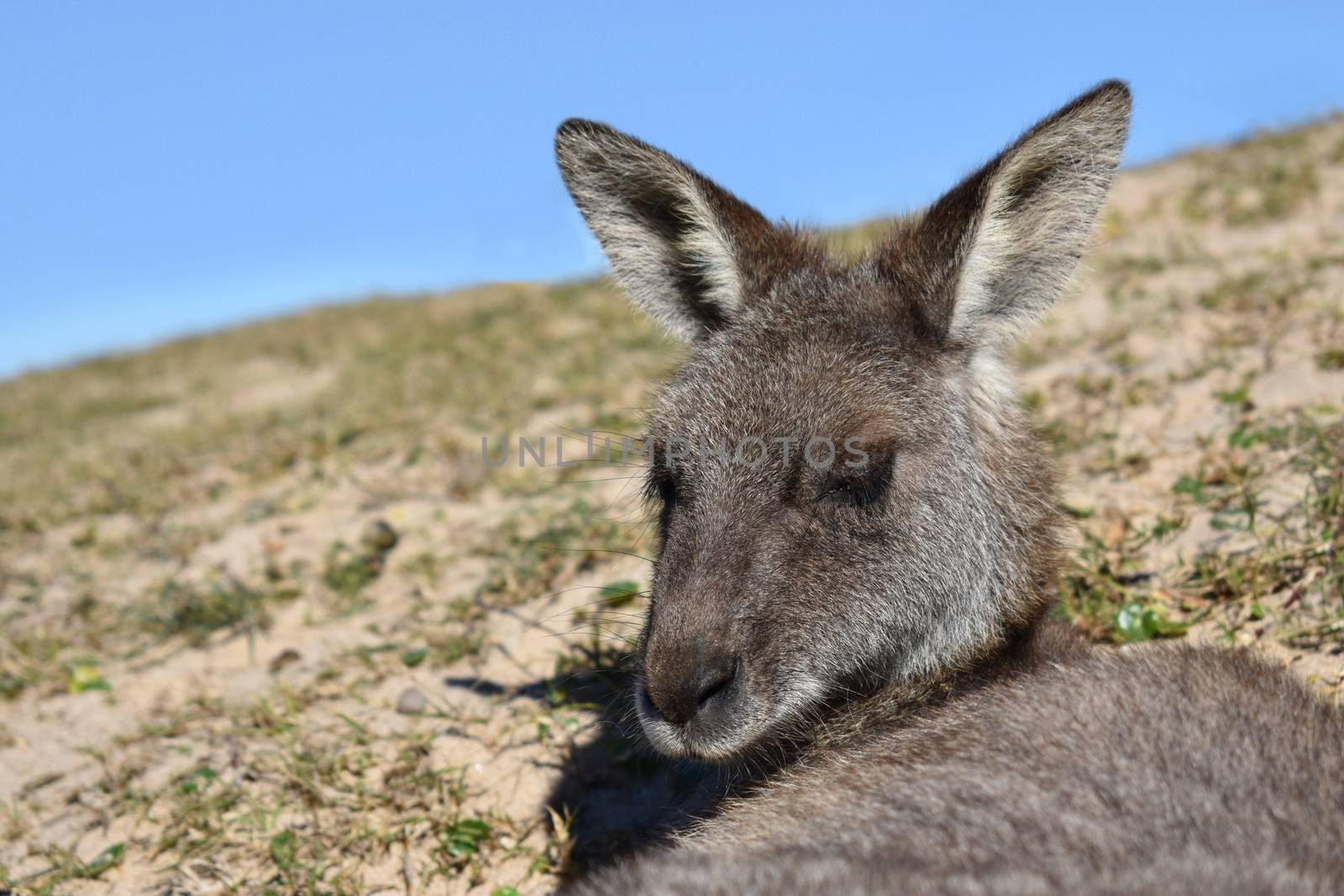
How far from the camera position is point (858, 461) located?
133 inches

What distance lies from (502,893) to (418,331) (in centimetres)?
1063

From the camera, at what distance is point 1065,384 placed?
6.56 meters

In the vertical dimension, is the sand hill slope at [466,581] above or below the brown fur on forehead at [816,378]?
below

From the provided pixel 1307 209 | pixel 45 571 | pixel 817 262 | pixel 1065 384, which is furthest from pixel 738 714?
pixel 1307 209

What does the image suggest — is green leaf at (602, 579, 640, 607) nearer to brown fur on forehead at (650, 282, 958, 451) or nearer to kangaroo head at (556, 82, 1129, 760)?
kangaroo head at (556, 82, 1129, 760)

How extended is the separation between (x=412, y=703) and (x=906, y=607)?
2375 mm

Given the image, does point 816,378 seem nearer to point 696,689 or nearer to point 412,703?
point 696,689

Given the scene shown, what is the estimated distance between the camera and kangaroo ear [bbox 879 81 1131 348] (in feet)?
11.2

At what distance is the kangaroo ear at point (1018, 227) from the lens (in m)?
3.41

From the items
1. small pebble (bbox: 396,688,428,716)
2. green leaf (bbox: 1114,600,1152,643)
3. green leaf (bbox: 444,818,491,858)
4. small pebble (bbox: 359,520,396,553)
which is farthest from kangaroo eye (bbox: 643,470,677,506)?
small pebble (bbox: 359,520,396,553)

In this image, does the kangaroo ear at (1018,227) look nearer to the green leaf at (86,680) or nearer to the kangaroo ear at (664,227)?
the kangaroo ear at (664,227)

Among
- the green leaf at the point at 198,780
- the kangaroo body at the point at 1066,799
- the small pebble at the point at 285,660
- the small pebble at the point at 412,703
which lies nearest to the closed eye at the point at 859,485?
the kangaroo body at the point at 1066,799

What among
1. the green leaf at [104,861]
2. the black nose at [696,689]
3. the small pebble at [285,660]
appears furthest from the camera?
the small pebble at [285,660]

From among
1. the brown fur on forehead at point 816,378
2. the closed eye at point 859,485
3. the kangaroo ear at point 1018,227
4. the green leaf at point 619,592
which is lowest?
the green leaf at point 619,592
